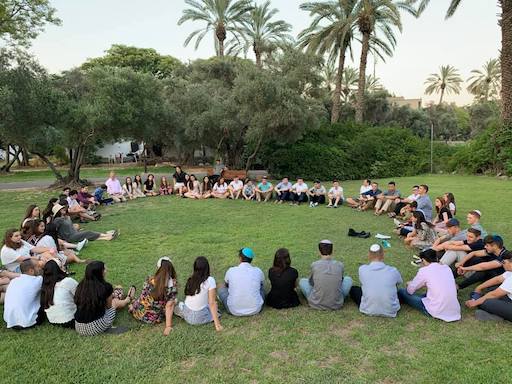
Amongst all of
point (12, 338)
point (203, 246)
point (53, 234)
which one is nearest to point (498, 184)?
point (203, 246)

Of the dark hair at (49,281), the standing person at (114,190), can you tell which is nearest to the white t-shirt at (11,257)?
the dark hair at (49,281)

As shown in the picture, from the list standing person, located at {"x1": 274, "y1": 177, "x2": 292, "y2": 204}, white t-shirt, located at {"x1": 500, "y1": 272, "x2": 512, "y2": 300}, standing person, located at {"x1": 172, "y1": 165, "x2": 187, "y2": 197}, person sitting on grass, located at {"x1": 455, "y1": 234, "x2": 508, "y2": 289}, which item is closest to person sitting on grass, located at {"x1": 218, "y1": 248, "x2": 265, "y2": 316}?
white t-shirt, located at {"x1": 500, "y1": 272, "x2": 512, "y2": 300}

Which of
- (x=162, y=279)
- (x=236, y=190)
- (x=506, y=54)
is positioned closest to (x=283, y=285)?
(x=162, y=279)

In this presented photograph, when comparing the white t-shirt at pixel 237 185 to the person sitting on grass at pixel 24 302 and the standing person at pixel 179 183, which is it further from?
the person sitting on grass at pixel 24 302

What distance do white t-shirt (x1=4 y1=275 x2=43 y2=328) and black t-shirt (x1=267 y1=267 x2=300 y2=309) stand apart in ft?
9.35

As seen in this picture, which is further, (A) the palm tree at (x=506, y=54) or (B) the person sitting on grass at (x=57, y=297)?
(A) the palm tree at (x=506, y=54)

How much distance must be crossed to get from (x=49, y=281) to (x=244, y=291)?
7.58ft

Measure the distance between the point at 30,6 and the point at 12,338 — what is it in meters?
Result: 20.4

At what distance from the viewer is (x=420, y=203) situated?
32.1 feet

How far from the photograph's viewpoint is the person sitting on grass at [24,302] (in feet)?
15.1

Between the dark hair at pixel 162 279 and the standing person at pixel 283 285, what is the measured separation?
1.36 metres

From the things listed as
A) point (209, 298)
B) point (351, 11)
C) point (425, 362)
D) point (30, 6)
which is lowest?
point (425, 362)

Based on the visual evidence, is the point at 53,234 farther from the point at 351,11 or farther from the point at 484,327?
the point at 351,11

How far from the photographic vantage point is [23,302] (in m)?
4.62
